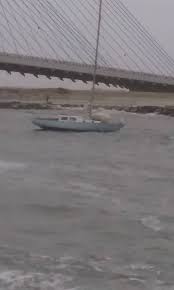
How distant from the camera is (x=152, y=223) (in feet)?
65.6

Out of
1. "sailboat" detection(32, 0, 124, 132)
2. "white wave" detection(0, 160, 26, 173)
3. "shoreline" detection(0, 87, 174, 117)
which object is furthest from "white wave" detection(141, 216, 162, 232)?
"shoreline" detection(0, 87, 174, 117)

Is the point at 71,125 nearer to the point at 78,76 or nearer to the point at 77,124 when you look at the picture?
the point at 77,124

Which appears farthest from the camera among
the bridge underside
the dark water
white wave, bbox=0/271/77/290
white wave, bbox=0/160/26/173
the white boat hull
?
the bridge underside

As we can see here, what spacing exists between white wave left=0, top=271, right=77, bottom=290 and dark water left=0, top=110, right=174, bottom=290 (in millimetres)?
17

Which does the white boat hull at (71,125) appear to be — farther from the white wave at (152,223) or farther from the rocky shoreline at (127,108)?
the rocky shoreline at (127,108)

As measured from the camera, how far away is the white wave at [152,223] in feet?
63.4

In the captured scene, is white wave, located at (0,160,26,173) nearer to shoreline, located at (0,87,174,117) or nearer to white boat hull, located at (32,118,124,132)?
white boat hull, located at (32,118,124,132)

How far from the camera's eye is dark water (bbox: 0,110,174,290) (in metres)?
14.7

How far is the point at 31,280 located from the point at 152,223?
6.36m

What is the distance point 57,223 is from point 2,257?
14.0 ft

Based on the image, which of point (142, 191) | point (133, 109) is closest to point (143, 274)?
point (142, 191)

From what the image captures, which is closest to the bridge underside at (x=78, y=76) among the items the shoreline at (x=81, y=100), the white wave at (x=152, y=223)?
the shoreline at (x=81, y=100)

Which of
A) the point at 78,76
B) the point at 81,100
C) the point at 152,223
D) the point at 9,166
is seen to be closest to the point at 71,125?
the point at 9,166

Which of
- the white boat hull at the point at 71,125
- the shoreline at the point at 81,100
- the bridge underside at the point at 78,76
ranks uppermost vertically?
the white boat hull at the point at 71,125
